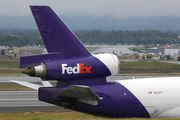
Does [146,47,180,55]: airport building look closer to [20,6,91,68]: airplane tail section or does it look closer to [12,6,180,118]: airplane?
[12,6,180,118]: airplane

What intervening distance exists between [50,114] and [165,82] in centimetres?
1410

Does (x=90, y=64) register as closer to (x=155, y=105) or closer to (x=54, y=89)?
(x=54, y=89)

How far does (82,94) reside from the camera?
17.2m

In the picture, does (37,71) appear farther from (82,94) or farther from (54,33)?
(82,94)

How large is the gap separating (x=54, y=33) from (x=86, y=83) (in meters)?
4.09

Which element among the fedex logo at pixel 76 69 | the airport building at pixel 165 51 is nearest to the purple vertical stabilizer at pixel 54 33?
the fedex logo at pixel 76 69

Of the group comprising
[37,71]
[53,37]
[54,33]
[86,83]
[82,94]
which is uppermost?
[54,33]

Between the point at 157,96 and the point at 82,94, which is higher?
the point at 82,94

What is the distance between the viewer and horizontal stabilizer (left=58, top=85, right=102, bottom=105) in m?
15.9

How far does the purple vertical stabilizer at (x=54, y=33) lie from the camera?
56.2ft

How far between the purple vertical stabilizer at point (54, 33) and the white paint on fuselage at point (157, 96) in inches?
185


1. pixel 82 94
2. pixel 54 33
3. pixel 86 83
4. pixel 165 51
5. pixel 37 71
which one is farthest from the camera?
pixel 165 51

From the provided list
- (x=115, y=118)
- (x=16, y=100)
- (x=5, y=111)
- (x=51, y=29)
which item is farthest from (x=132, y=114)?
(x=16, y=100)

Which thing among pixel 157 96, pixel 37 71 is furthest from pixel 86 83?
pixel 157 96
